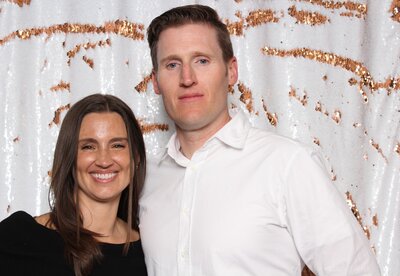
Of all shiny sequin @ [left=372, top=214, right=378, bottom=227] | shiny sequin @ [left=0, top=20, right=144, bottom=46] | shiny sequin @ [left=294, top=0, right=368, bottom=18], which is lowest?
shiny sequin @ [left=372, top=214, right=378, bottom=227]

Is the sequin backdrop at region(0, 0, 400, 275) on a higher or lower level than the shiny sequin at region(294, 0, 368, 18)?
lower

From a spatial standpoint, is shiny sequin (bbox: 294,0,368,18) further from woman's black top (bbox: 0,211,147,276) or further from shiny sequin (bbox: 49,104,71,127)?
woman's black top (bbox: 0,211,147,276)

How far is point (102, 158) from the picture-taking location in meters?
1.22

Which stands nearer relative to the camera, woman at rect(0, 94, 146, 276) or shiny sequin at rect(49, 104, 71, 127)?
woman at rect(0, 94, 146, 276)

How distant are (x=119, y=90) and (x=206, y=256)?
0.59 m

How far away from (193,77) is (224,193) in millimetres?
256

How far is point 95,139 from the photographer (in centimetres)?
124

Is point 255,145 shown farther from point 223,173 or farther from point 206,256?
point 206,256

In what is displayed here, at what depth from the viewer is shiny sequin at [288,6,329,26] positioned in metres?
1.48

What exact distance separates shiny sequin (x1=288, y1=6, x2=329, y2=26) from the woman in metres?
0.53

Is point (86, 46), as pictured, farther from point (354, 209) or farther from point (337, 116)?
point (354, 209)

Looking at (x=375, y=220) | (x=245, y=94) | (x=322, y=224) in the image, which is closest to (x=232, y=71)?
(x=245, y=94)

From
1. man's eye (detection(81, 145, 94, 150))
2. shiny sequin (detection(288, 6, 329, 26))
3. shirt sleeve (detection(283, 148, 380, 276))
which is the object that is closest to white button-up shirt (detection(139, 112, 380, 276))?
shirt sleeve (detection(283, 148, 380, 276))

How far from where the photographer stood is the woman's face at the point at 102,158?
1.23 m
